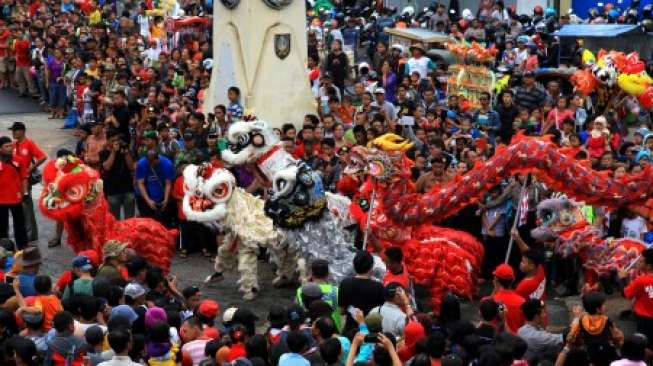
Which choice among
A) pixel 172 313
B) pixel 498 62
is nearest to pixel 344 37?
pixel 498 62

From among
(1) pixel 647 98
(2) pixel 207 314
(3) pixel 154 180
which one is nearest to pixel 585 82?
(1) pixel 647 98

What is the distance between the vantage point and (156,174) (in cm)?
1505

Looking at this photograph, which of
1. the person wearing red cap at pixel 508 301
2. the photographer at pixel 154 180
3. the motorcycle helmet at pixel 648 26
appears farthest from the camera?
the motorcycle helmet at pixel 648 26

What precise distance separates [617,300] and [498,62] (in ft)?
34.7

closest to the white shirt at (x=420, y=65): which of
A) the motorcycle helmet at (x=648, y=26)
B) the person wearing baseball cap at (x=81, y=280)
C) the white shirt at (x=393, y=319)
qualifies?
the motorcycle helmet at (x=648, y=26)

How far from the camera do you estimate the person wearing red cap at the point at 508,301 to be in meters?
10.6

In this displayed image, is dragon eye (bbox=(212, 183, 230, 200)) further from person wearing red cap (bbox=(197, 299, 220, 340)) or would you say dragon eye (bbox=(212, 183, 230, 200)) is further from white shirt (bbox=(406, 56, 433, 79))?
white shirt (bbox=(406, 56, 433, 79))

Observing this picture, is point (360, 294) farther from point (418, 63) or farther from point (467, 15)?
point (467, 15)

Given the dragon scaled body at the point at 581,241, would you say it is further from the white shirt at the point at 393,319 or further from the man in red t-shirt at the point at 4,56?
the man in red t-shirt at the point at 4,56

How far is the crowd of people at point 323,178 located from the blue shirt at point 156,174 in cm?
2

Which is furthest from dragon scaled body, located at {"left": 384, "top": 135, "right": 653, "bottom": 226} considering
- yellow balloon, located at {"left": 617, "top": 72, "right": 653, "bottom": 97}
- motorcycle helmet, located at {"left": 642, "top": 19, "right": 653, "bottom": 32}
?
motorcycle helmet, located at {"left": 642, "top": 19, "right": 653, "bottom": 32}

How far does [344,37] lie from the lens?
24750 mm

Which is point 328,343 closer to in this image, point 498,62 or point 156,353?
point 156,353

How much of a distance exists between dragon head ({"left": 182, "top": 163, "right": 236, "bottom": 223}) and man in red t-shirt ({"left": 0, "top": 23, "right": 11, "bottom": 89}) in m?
11.9
